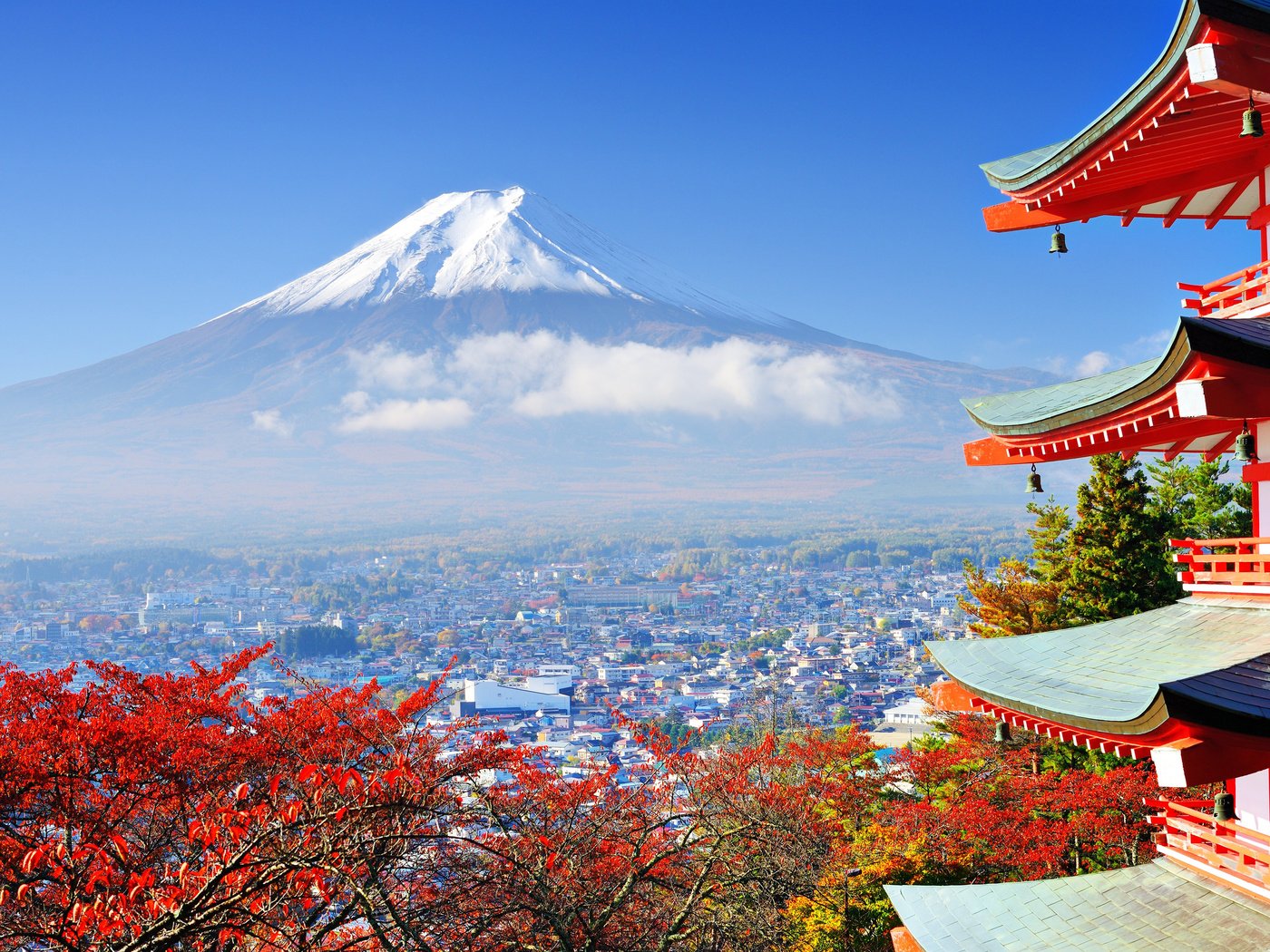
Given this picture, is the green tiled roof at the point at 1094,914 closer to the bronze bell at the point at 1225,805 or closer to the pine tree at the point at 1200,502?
the bronze bell at the point at 1225,805

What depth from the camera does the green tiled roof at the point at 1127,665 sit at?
4188 millimetres

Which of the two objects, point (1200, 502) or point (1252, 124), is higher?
point (1252, 124)

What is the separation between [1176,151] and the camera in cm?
530

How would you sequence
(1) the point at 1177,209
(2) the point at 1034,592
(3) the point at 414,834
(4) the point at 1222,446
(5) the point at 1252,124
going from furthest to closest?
(2) the point at 1034,592
(3) the point at 414,834
(4) the point at 1222,446
(1) the point at 1177,209
(5) the point at 1252,124

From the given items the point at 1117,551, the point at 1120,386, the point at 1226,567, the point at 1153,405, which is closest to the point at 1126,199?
the point at 1120,386

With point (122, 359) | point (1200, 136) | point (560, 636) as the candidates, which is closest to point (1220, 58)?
point (1200, 136)

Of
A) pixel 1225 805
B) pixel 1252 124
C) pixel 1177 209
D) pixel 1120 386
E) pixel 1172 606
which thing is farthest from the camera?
pixel 1177 209

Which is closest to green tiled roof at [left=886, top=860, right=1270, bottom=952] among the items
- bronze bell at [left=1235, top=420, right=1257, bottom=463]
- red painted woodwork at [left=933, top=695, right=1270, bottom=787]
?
red painted woodwork at [left=933, top=695, right=1270, bottom=787]

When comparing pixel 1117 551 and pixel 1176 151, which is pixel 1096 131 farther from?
pixel 1117 551

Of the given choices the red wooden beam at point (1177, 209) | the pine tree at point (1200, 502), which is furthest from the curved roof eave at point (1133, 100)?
the pine tree at point (1200, 502)

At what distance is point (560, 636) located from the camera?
226 feet

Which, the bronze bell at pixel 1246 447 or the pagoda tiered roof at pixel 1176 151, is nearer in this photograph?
the pagoda tiered roof at pixel 1176 151

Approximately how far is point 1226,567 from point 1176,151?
79.7 inches

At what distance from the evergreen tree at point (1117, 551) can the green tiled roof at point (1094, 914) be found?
1023cm
